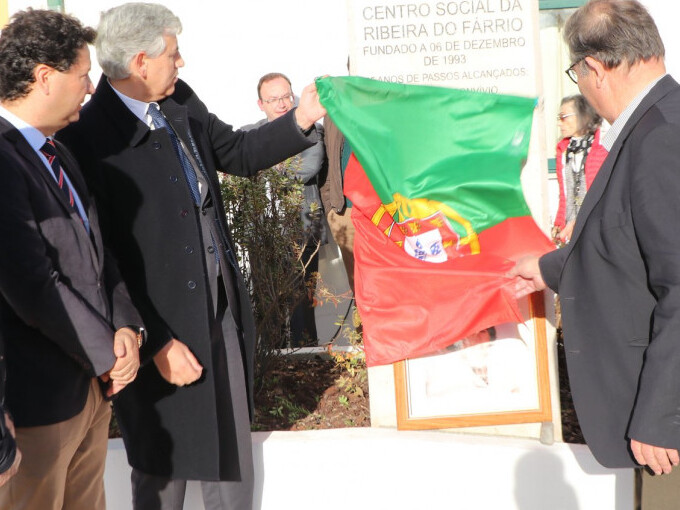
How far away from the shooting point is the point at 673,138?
2.33m

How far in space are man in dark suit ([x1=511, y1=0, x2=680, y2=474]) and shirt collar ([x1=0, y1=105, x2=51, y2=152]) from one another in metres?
1.67

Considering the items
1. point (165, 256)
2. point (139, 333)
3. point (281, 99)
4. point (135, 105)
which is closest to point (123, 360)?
point (139, 333)

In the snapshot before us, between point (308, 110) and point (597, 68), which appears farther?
point (308, 110)

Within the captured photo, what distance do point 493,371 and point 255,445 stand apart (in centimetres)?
118

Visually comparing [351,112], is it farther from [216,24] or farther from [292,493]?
[216,24]

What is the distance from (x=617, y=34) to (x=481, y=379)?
2043 millimetres

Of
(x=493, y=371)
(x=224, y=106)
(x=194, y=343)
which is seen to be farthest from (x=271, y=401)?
(x=224, y=106)

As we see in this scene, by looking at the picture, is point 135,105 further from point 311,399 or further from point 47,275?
point 311,399

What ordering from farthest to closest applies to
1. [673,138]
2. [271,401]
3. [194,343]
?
[271,401] → [194,343] → [673,138]

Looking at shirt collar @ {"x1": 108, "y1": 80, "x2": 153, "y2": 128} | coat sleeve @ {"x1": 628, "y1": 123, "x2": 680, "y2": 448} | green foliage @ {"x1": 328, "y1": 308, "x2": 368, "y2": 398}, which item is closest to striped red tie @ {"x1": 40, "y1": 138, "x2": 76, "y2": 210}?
shirt collar @ {"x1": 108, "y1": 80, "x2": 153, "y2": 128}

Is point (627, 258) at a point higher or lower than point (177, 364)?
higher

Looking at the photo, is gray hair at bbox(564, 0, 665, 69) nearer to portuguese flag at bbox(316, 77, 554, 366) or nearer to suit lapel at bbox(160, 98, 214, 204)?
portuguese flag at bbox(316, 77, 554, 366)

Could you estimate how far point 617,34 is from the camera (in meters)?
2.51

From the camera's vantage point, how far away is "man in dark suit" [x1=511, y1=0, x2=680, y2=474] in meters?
2.29
